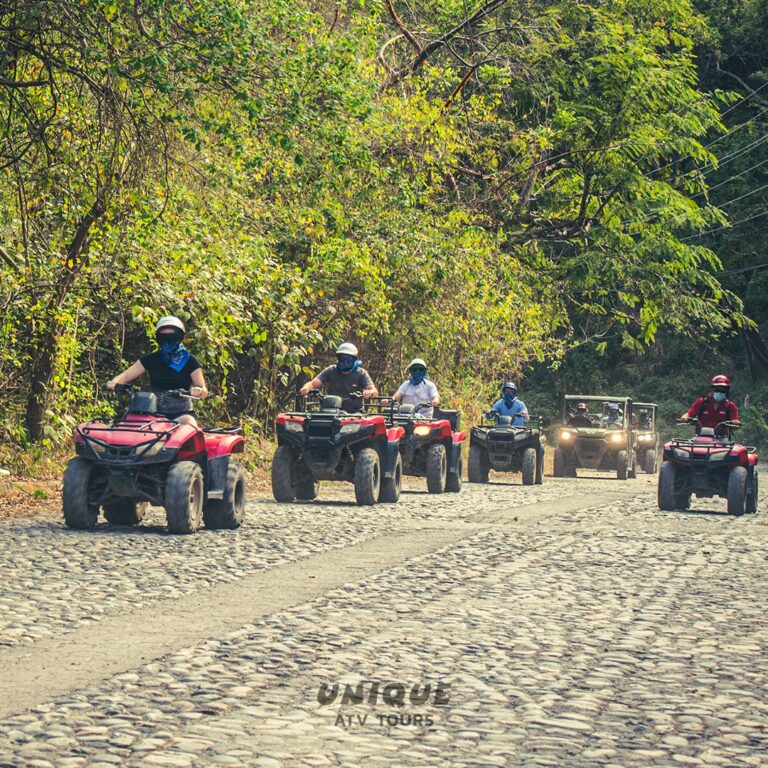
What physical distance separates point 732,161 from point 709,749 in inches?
1790

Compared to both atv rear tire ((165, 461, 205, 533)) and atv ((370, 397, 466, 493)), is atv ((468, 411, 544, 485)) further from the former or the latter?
atv rear tire ((165, 461, 205, 533))

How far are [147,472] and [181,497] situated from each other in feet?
1.87

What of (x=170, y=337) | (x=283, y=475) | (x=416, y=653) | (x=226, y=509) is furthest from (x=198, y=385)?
(x=416, y=653)

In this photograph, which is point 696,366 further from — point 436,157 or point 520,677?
point 520,677

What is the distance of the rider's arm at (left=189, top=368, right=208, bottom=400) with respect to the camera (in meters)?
14.5

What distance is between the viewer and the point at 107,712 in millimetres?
6438

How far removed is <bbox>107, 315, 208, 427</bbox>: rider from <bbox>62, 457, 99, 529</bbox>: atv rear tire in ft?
3.63

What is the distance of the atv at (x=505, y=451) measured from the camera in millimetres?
26953

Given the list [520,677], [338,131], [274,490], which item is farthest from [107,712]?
[274,490]

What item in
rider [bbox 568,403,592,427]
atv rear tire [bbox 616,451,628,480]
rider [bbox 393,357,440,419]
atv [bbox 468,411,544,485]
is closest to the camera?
rider [bbox 393,357,440,419]

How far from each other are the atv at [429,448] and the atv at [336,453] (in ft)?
8.10

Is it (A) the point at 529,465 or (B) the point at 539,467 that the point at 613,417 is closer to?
(B) the point at 539,467

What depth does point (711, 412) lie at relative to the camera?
22.0 metres

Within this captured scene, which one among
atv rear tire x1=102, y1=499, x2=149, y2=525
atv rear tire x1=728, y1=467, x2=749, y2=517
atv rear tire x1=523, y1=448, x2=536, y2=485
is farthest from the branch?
atv rear tire x1=102, y1=499, x2=149, y2=525
